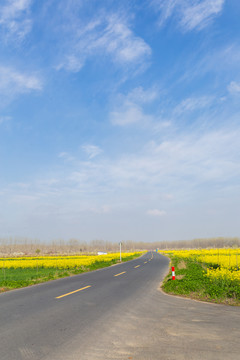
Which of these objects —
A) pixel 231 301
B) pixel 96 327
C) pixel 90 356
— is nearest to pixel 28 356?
pixel 90 356

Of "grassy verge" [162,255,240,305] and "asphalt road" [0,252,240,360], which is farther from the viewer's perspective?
"grassy verge" [162,255,240,305]

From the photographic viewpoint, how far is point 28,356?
4734mm

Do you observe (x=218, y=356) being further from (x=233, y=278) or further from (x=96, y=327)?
(x=233, y=278)

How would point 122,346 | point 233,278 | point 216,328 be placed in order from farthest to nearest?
point 233,278 < point 216,328 < point 122,346

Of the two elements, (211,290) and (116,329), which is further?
(211,290)

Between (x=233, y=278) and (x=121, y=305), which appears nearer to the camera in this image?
(x=121, y=305)

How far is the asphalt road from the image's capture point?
4.91 meters

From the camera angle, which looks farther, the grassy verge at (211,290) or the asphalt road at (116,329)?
the grassy verge at (211,290)

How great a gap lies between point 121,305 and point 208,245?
130 metres

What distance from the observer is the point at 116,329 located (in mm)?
6445

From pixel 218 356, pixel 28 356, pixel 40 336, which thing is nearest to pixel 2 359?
pixel 28 356

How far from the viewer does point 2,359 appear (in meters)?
4.61

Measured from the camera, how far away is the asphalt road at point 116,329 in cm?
491

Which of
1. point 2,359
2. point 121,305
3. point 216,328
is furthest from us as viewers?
point 121,305
